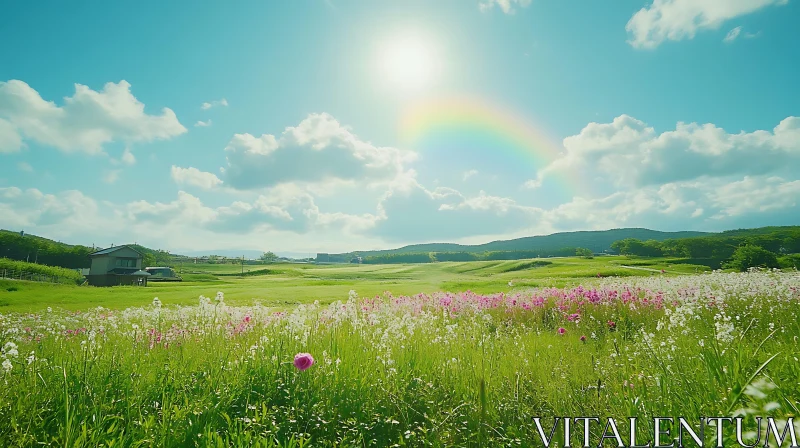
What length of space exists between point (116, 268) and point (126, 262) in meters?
2.18

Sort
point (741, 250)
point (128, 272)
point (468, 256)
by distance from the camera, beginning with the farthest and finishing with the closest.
→ 1. point (468, 256)
2. point (128, 272)
3. point (741, 250)

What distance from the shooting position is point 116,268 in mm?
70312

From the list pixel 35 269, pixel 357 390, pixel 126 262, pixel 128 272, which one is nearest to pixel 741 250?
pixel 357 390

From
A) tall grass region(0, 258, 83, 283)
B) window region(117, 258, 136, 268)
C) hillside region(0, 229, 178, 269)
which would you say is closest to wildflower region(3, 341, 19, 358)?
tall grass region(0, 258, 83, 283)

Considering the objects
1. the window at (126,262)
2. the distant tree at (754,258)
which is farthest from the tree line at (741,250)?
the window at (126,262)

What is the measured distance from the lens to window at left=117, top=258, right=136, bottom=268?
234 ft

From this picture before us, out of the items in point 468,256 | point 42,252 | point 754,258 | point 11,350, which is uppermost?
point 42,252

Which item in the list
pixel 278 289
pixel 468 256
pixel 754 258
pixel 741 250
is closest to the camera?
pixel 278 289

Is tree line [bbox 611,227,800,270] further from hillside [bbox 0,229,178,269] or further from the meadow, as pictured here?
hillside [bbox 0,229,178,269]

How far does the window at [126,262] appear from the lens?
71.2m

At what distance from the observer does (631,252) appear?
9431cm

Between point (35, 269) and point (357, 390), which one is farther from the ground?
point (35, 269)

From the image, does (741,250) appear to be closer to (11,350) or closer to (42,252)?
(11,350)

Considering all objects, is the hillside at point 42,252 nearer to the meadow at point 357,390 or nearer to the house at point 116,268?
the house at point 116,268
